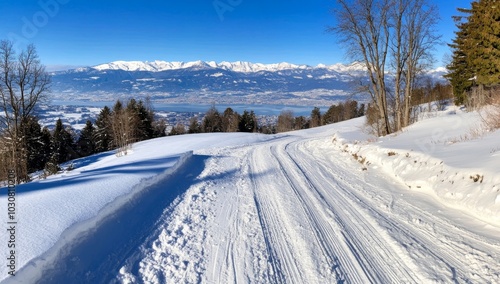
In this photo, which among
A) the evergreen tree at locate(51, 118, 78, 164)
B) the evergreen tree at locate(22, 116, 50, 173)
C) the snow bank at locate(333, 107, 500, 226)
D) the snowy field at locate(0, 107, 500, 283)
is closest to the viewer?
the snowy field at locate(0, 107, 500, 283)

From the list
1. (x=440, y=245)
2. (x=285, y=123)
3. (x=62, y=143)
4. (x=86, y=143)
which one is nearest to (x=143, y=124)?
(x=86, y=143)

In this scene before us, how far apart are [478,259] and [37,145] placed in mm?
39988

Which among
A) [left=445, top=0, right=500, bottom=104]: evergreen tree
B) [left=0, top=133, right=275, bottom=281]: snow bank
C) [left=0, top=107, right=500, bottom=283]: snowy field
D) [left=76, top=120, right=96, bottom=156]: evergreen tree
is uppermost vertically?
[left=445, top=0, right=500, bottom=104]: evergreen tree

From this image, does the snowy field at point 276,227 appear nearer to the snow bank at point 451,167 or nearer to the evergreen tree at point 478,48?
the snow bank at point 451,167

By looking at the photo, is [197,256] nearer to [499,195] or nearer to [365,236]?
[365,236]

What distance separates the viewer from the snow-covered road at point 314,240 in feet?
11.1

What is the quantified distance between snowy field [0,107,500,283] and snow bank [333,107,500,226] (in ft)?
0.09

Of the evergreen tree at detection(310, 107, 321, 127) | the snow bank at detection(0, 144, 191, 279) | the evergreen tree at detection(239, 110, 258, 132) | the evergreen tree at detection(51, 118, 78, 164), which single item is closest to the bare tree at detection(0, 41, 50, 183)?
the snow bank at detection(0, 144, 191, 279)

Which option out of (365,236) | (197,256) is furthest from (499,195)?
(197,256)

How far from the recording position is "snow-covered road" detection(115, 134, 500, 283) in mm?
3395

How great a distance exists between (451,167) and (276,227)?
414 centimetres

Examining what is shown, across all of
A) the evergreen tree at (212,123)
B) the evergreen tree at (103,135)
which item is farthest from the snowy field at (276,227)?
the evergreen tree at (212,123)

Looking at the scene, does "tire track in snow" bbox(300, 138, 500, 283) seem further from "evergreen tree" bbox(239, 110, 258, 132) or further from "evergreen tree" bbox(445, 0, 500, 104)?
A: "evergreen tree" bbox(239, 110, 258, 132)

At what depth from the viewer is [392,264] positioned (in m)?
3.57
